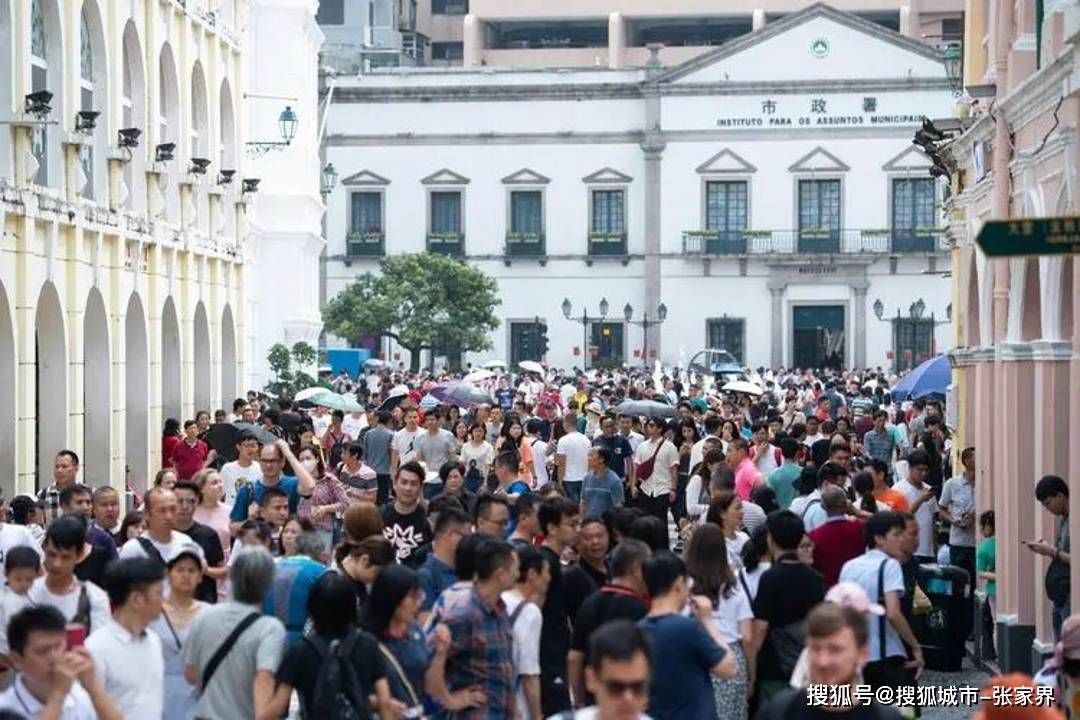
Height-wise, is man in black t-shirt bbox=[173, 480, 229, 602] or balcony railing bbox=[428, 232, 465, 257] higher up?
balcony railing bbox=[428, 232, 465, 257]

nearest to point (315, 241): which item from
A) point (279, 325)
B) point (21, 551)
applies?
point (279, 325)

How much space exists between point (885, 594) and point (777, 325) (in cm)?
5779

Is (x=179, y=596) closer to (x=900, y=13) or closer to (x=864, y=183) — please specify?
(x=864, y=183)

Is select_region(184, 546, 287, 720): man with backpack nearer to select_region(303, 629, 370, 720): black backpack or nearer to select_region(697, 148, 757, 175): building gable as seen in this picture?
select_region(303, 629, 370, 720): black backpack

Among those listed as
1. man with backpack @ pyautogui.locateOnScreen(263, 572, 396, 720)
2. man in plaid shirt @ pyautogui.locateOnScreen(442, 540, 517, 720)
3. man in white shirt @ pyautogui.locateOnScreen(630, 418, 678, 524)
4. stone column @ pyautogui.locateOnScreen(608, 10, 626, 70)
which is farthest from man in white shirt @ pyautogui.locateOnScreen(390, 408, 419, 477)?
stone column @ pyautogui.locateOnScreen(608, 10, 626, 70)

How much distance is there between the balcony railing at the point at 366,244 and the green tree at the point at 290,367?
30996 mm

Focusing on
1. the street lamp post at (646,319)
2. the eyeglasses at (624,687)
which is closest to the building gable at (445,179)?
the street lamp post at (646,319)

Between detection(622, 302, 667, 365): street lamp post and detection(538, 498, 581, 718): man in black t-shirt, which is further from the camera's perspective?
detection(622, 302, 667, 365): street lamp post

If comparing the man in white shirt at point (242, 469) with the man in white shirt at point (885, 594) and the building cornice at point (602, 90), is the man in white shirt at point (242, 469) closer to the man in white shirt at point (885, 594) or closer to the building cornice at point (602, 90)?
the man in white shirt at point (885, 594)

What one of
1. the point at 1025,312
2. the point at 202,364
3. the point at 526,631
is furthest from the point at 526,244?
the point at 526,631

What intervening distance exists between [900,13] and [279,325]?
39.7 metres

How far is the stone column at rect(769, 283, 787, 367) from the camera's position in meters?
69.6

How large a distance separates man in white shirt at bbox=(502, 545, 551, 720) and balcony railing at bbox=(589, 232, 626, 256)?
59.5 metres

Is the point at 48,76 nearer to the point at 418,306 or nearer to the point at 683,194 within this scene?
the point at 418,306
